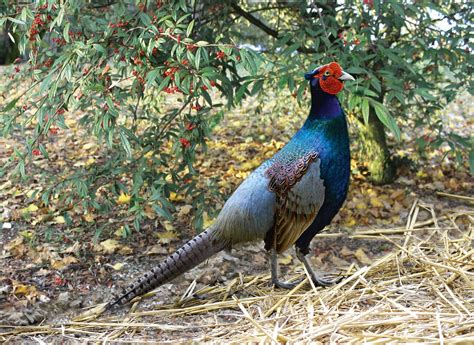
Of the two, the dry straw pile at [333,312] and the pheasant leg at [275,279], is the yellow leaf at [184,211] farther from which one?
the pheasant leg at [275,279]

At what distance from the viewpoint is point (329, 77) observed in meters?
2.82

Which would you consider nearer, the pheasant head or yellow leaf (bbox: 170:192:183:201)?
the pheasant head

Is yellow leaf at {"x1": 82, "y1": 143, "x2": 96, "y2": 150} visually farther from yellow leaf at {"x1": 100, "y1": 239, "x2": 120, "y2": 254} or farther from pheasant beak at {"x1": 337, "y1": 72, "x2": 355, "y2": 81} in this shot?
pheasant beak at {"x1": 337, "y1": 72, "x2": 355, "y2": 81}

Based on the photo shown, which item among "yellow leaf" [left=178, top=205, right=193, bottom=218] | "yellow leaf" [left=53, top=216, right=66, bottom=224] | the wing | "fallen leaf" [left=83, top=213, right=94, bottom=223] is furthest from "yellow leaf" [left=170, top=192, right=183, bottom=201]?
the wing

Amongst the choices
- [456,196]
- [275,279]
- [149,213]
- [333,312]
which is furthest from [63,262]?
[456,196]

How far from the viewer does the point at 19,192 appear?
4699mm

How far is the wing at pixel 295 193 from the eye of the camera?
9.47ft

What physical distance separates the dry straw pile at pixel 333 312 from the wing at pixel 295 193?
320mm

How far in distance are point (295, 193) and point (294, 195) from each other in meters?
0.01

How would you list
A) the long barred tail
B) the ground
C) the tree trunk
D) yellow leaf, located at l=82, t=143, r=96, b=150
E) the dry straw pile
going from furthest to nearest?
yellow leaf, located at l=82, t=143, r=96, b=150 → the tree trunk → the long barred tail → the ground → the dry straw pile

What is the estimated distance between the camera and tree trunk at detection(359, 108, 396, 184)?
4914 millimetres

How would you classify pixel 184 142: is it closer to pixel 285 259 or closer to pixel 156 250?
pixel 156 250

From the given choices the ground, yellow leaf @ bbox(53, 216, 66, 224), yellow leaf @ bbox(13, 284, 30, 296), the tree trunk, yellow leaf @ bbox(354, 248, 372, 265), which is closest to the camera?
the ground

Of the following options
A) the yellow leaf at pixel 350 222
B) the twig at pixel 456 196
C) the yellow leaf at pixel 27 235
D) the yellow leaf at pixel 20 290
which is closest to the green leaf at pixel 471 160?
the twig at pixel 456 196
